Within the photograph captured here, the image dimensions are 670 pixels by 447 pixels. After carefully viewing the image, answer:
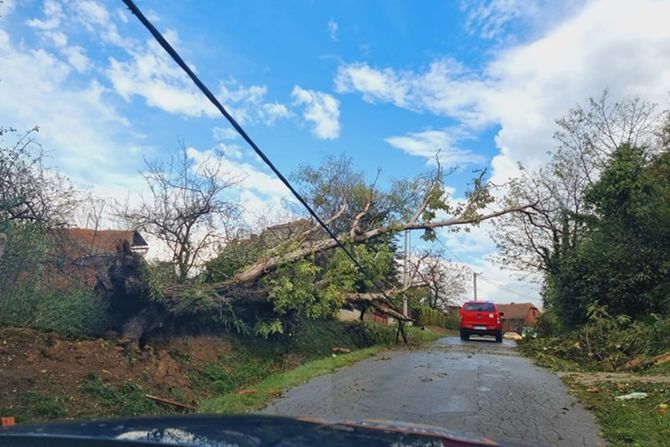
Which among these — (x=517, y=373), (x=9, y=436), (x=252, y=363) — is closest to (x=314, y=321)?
(x=252, y=363)

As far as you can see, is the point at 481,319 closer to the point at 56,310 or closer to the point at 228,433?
the point at 56,310

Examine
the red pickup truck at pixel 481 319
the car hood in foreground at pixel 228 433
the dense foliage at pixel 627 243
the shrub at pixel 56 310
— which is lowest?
the car hood in foreground at pixel 228 433

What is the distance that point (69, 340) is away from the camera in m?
9.67

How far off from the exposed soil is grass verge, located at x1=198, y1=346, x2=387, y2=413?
0.84 metres

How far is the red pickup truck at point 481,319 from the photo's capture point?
23.8 m

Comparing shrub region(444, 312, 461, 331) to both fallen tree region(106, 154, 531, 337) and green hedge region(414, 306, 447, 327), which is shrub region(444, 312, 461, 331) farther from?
fallen tree region(106, 154, 531, 337)

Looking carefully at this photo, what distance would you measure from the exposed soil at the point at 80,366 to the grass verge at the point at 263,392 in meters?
0.84

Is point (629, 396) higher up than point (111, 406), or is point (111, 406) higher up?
point (629, 396)

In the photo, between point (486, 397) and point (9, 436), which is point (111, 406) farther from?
point (9, 436)

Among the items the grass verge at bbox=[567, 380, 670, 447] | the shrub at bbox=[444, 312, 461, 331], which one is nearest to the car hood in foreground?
the grass verge at bbox=[567, 380, 670, 447]

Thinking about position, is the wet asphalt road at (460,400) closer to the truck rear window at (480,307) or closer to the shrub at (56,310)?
the shrub at (56,310)

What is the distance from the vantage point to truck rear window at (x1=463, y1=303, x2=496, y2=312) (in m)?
23.9

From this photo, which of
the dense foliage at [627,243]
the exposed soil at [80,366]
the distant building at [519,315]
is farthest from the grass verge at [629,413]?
the distant building at [519,315]

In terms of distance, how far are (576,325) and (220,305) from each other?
45.5 ft
